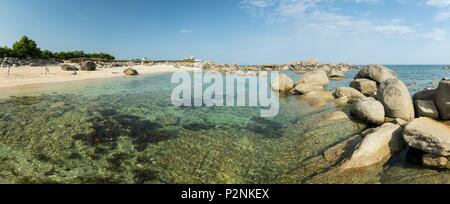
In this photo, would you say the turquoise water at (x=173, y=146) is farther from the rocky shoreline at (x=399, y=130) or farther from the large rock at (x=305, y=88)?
the large rock at (x=305, y=88)

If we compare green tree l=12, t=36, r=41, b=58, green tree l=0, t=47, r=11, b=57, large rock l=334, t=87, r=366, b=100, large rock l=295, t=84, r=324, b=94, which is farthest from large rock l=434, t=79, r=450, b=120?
green tree l=12, t=36, r=41, b=58

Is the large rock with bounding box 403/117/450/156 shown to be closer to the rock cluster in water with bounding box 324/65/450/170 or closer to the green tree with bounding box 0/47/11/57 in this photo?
the rock cluster in water with bounding box 324/65/450/170

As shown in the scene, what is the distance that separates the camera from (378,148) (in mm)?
8945

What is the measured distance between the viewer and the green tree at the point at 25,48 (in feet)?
176

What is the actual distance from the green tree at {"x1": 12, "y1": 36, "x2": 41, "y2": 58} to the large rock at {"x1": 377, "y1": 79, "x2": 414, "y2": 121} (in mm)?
63464

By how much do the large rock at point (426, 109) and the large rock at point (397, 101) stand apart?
0.81ft

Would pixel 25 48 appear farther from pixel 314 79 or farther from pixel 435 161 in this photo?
pixel 435 161

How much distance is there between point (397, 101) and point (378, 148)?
5055 mm

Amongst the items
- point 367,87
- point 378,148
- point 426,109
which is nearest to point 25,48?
point 367,87

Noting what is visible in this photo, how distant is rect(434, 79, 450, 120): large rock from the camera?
1109cm

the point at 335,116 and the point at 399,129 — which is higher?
the point at 399,129
